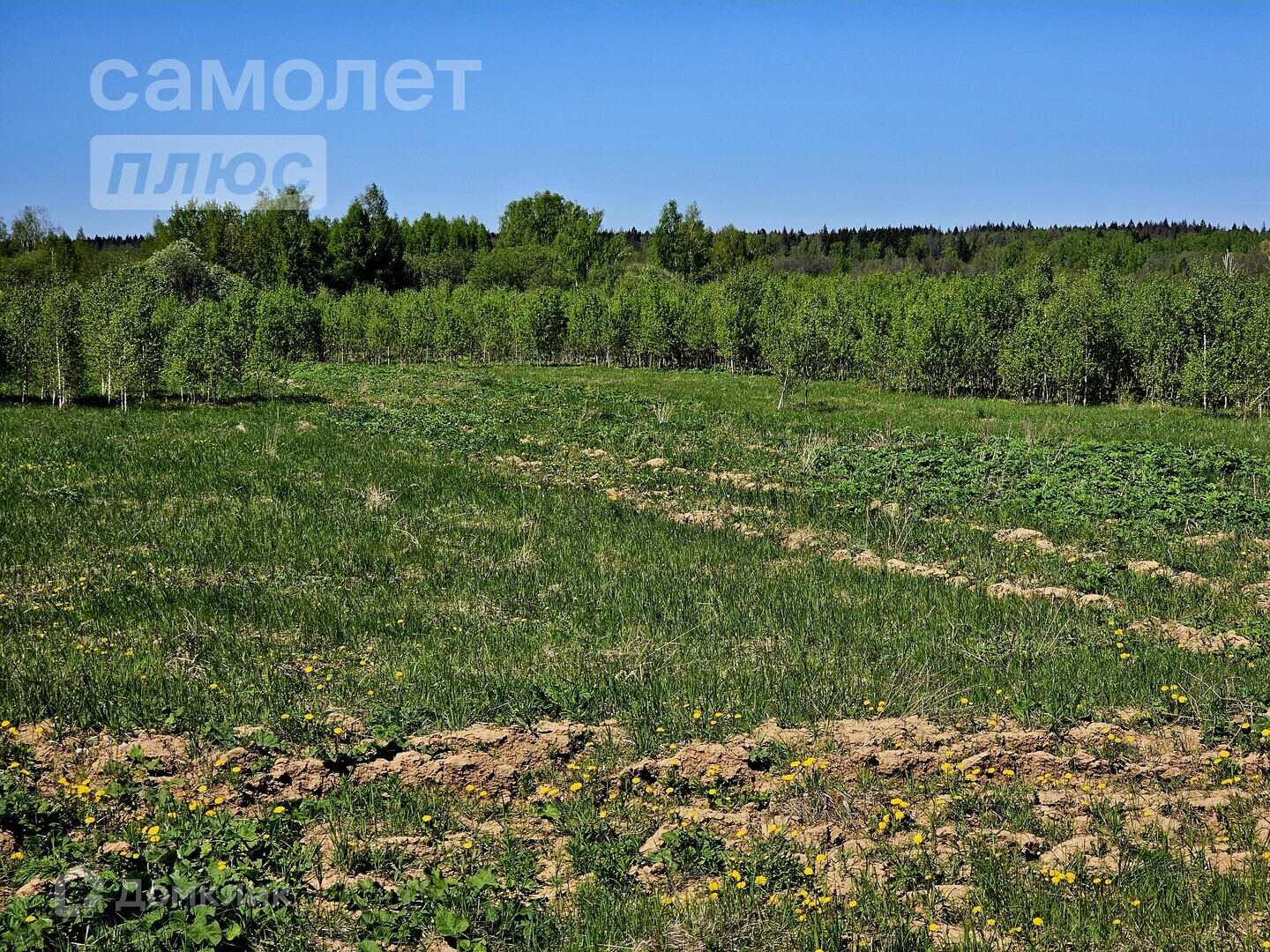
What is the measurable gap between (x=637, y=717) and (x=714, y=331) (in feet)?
188

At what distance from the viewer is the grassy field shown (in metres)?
4.56

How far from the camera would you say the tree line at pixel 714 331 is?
31859 mm

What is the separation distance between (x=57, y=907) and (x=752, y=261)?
113 m

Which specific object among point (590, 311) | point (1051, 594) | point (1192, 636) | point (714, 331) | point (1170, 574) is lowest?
point (1192, 636)

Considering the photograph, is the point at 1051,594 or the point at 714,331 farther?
the point at 714,331

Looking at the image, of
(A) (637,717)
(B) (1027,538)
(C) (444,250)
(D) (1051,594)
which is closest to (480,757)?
(A) (637,717)

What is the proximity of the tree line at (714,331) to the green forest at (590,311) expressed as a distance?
0.46 feet

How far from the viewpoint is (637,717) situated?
6922 millimetres

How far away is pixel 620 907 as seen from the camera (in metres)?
4.61

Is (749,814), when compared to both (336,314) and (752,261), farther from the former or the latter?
(752,261)

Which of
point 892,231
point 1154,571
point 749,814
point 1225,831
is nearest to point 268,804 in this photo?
point 749,814

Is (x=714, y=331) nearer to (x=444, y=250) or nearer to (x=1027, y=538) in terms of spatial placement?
(x=1027, y=538)

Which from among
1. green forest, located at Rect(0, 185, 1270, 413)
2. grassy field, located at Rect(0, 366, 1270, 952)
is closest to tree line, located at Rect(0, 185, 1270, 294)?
green forest, located at Rect(0, 185, 1270, 413)

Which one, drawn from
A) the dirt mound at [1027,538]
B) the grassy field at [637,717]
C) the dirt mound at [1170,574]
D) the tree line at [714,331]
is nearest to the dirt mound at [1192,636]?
the grassy field at [637,717]
